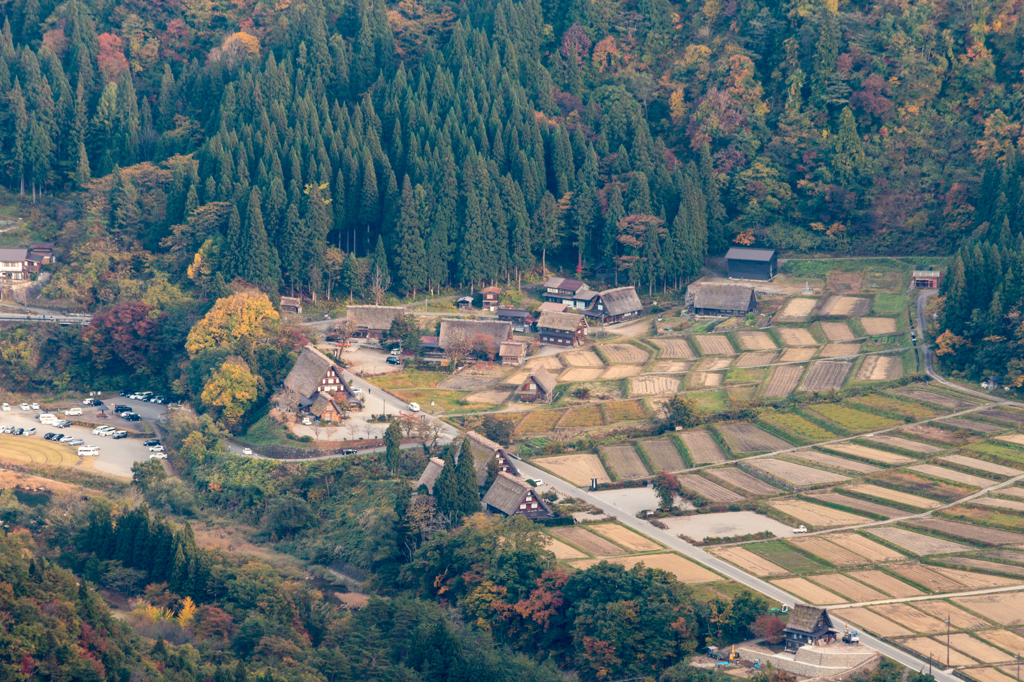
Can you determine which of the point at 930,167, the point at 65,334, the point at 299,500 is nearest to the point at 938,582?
the point at 299,500

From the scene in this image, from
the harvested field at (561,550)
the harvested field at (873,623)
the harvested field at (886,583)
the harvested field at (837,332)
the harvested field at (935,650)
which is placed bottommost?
the harvested field at (935,650)

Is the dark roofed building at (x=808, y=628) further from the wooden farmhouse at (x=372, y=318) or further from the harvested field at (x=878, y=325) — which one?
the wooden farmhouse at (x=372, y=318)

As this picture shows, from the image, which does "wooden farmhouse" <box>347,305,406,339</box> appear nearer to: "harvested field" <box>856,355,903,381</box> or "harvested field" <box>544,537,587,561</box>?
"harvested field" <box>856,355,903,381</box>

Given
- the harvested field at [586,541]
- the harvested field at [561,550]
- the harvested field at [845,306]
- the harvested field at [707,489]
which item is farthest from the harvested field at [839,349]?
the harvested field at [561,550]

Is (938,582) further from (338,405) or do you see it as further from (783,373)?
(338,405)

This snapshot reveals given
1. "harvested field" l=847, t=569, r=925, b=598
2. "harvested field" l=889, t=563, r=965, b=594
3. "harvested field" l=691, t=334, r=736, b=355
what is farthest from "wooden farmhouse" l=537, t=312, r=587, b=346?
"harvested field" l=889, t=563, r=965, b=594

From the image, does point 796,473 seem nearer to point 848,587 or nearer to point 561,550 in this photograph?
point 848,587

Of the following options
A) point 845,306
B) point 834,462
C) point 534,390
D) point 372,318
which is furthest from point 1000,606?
point 372,318
